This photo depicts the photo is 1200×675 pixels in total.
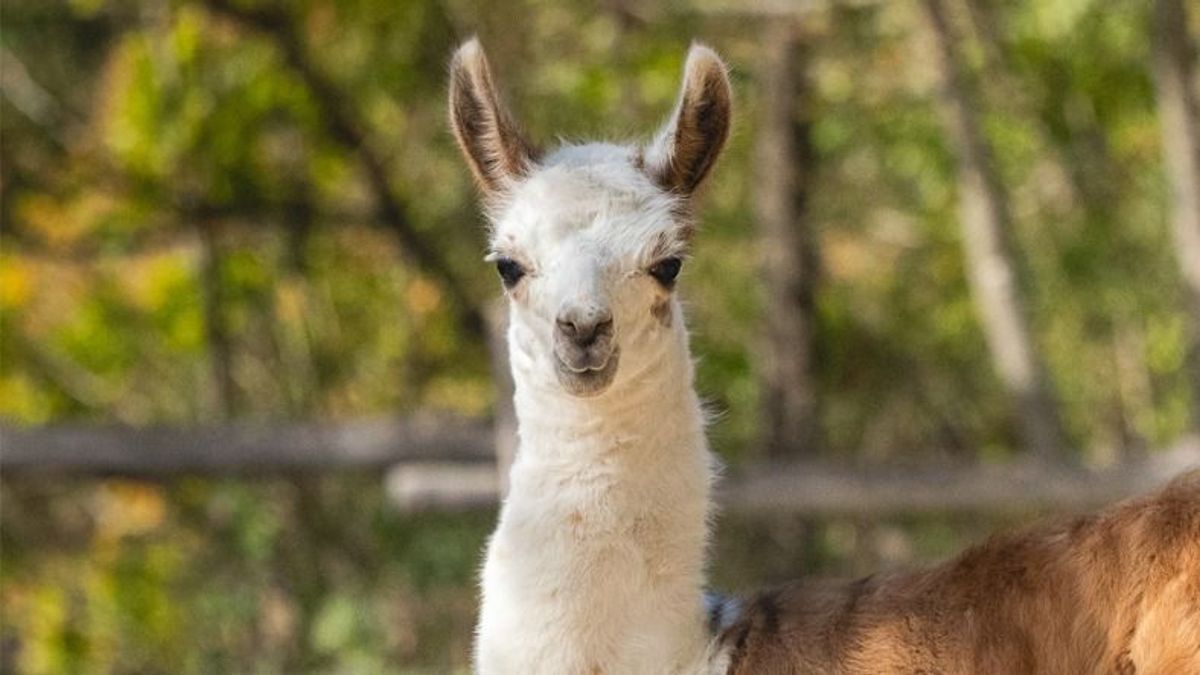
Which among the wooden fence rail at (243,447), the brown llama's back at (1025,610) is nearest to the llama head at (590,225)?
the brown llama's back at (1025,610)

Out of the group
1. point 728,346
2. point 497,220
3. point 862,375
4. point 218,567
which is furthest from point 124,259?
point 497,220

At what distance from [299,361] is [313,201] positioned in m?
0.93

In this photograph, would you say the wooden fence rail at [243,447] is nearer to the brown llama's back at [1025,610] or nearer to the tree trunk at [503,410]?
the tree trunk at [503,410]

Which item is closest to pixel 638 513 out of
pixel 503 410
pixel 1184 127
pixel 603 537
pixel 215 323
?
pixel 603 537

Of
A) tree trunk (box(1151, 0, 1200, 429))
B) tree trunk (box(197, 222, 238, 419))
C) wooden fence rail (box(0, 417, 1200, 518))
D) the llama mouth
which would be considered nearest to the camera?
the llama mouth

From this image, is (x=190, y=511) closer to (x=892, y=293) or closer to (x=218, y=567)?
(x=218, y=567)

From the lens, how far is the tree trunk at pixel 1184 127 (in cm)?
695

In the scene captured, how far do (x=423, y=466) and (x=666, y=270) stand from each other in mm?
4438

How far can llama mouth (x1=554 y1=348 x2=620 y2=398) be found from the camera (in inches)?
143

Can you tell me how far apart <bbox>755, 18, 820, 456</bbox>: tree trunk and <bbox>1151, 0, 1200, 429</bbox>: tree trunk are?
1791 millimetres

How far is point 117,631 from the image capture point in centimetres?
1041

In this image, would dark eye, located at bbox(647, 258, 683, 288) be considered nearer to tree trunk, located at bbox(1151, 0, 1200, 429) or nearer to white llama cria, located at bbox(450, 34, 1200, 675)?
white llama cria, located at bbox(450, 34, 1200, 675)

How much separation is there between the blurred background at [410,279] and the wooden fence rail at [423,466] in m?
0.03

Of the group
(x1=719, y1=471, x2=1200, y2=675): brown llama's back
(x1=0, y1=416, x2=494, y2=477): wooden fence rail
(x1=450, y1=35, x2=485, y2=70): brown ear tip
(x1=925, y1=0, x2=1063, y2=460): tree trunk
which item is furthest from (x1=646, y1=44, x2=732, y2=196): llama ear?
(x1=0, y1=416, x2=494, y2=477): wooden fence rail
